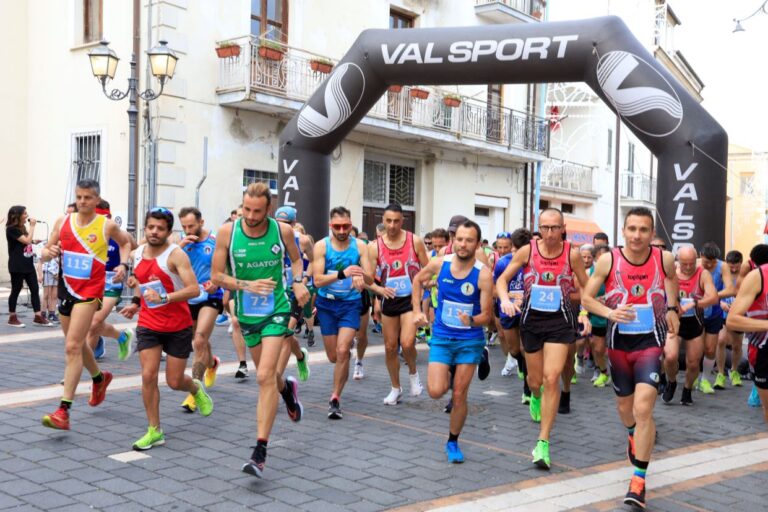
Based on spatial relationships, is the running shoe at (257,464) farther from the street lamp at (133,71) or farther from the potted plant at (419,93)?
the potted plant at (419,93)

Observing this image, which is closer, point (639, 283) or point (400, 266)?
point (639, 283)

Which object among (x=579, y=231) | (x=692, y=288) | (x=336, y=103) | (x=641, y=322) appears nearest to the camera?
(x=641, y=322)

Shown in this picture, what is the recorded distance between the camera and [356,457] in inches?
230

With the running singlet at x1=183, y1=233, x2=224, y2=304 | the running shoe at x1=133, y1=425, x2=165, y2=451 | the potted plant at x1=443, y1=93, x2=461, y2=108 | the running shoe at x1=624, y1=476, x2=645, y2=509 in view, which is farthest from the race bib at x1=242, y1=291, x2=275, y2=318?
the potted plant at x1=443, y1=93, x2=461, y2=108

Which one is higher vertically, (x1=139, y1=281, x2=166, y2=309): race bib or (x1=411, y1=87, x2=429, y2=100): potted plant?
(x1=411, y1=87, x2=429, y2=100): potted plant

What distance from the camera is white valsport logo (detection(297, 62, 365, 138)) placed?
41.8ft

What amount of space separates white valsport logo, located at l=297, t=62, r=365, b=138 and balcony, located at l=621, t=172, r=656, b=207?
82.4 ft

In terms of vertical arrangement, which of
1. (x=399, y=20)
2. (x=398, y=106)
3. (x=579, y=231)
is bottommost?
(x=579, y=231)

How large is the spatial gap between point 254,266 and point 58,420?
1973 mm

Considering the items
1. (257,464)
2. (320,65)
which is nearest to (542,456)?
(257,464)

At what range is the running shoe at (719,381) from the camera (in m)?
9.89

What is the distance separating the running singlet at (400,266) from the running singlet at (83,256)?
8.87ft

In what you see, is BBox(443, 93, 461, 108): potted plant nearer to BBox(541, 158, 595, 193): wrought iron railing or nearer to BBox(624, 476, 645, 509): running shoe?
BBox(541, 158, 595, 193): wrought iron railing

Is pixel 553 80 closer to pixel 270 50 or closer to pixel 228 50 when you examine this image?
pixel 270 50
